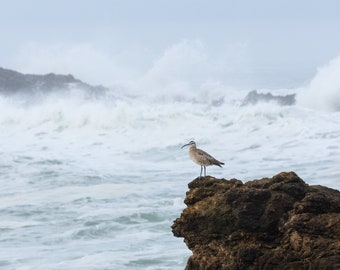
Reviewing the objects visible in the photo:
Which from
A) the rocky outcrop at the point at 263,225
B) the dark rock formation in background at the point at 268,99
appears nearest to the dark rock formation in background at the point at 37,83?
the dark rock formation in background at the point at 268,99

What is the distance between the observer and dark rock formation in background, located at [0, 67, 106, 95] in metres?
55.1

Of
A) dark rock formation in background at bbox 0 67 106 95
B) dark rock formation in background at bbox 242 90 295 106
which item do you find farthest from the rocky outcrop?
dark rock formation in background at bbox 0 67 106 95

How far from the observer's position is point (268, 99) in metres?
48.2

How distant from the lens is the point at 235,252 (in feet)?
28.4

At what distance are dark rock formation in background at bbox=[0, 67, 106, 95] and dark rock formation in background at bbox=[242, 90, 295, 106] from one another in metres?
9.34

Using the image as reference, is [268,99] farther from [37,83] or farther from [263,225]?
[263,225]

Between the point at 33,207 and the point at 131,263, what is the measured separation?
21.5 ft

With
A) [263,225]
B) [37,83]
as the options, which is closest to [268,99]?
[37,83]

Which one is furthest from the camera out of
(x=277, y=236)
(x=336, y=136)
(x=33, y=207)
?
(x=336, y=136)

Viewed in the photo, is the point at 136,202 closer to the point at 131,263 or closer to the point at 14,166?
the point at 131,263

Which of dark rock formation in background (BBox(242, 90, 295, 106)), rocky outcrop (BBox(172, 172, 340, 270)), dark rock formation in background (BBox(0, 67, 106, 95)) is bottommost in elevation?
rocky outcrop (BBox(172, 172, 340, 270))

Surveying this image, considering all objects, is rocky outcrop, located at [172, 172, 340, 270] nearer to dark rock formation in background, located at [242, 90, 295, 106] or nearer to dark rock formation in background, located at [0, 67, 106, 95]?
dark rock formation in background, located at [242, 90, 295, 106]

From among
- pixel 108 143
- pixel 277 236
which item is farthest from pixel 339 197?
pixel 108 143

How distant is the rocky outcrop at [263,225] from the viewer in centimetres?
816
